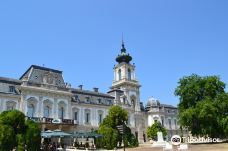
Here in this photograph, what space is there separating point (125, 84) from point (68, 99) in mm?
18027

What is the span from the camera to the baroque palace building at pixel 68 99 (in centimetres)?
4447

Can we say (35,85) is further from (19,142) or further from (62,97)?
(19,142)

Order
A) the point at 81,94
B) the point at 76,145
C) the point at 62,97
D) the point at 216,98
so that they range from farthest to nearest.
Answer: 1. the point at 81,94
2. the point at 62,97
3. the point at 216,98
4. the point at 76,145

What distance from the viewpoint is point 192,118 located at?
40.8 metres

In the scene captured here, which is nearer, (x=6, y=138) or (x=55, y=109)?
(x=6, y=138)

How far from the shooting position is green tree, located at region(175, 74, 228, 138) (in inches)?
1561

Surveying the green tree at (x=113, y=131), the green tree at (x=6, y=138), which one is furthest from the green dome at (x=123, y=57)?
the green tree at (x=6, y=138)

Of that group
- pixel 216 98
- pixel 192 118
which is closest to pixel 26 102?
pixel 192 118

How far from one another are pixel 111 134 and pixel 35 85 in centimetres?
1690

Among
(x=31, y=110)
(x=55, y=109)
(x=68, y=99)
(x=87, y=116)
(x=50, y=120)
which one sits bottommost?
(x=50, y=120)

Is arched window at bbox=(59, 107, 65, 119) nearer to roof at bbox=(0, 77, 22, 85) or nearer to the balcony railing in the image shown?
the balcony railing

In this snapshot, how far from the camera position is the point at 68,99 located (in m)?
50.4

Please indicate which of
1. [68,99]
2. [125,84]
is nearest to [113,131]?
[68,99]

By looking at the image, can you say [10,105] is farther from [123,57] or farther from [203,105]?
[123,57]
